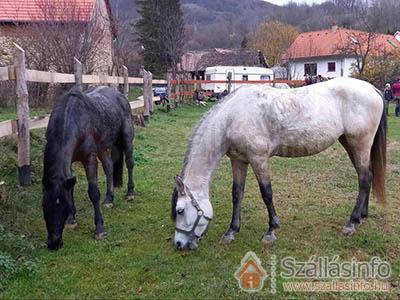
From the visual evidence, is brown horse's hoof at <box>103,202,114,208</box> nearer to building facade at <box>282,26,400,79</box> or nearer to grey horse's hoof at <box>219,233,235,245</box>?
grey horse's hoof at <box>219,233,235,245</box>

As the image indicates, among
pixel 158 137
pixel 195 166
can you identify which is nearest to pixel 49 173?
pixel 195 166

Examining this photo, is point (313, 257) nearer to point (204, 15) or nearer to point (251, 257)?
point (251, 257)

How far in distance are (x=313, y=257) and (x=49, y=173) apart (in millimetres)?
2476

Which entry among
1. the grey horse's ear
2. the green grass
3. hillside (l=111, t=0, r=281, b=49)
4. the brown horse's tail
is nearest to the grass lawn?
the brown horse's tail

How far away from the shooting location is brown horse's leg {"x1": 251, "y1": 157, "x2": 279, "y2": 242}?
4023mm

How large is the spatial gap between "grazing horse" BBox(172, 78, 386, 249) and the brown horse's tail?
0.03 ft

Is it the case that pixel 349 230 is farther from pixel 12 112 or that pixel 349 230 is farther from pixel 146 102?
pixel 146 102

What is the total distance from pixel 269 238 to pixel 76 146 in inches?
82.4

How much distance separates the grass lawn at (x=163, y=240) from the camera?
3355 millimetres

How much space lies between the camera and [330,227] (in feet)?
15.0

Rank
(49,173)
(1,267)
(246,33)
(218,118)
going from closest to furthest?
1. (1,267)
2. (49,173)
3. (218,118)
4. (246,33)

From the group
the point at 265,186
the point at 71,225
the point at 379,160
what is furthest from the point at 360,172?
the point at 71,225

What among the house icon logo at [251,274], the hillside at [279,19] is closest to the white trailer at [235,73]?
the hillside at [279,19]

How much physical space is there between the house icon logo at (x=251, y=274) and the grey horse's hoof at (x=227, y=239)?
40 centimetres
